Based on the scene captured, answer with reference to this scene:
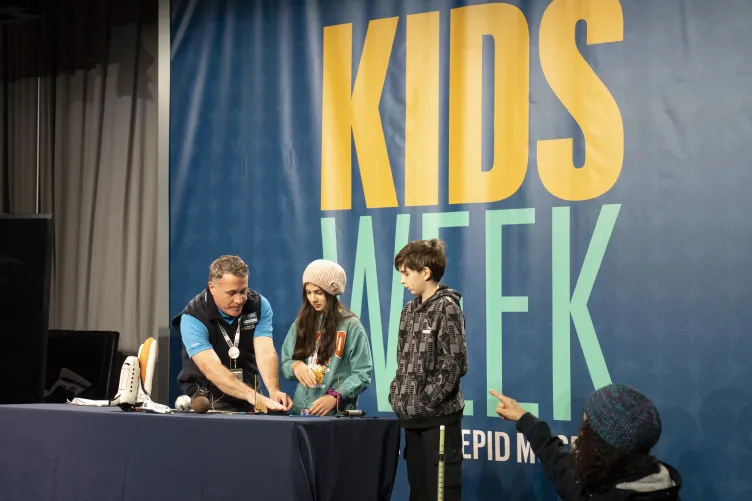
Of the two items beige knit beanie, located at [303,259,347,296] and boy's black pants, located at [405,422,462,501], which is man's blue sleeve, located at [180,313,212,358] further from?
boy's black pants, located at [405,422,462,501]

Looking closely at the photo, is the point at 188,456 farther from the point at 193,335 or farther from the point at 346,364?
the point at 346,364

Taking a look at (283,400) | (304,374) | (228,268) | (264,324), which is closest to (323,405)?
(283,400)

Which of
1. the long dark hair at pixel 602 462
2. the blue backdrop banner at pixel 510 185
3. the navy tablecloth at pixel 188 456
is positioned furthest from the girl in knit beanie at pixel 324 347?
the long dark hair at pixel 602 462

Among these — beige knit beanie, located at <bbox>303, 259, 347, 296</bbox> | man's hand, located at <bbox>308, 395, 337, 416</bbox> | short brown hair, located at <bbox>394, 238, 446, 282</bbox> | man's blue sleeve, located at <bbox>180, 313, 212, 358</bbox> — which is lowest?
man's hand, located at <bbox>308, 395, 337, 416</bbox>

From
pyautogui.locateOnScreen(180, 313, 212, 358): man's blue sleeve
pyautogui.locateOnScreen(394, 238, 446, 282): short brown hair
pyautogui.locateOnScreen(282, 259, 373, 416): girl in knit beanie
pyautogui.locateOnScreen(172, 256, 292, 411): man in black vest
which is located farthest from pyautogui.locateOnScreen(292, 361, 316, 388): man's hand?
pyautogui.locateOnScreen(394, 238, 446, 282): short brown hair

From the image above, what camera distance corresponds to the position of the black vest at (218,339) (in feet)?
12.8

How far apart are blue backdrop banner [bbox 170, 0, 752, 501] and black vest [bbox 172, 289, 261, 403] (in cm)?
121

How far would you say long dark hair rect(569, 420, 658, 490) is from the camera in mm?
2270

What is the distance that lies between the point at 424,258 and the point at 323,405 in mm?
788

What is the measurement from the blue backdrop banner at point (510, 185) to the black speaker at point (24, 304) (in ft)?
2.80

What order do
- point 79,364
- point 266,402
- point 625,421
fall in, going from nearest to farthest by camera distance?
point 625,421 → point 266,402 → point 79,364

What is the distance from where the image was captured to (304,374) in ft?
13.1

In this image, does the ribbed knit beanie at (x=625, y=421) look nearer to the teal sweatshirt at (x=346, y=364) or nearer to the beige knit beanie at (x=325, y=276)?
the teal sweatshirt at (x=346, y=364)

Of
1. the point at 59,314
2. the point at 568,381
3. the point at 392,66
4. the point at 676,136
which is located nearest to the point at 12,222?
the point at 59,314
